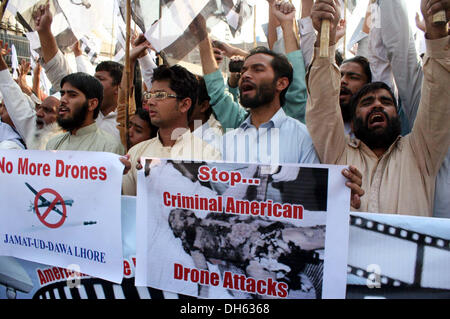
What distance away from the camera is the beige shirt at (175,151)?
2.12m

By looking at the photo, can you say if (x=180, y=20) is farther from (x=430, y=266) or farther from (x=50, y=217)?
(x=430, y=266)

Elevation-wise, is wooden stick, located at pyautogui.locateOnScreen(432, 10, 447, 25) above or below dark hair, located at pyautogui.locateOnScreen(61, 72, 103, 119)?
above

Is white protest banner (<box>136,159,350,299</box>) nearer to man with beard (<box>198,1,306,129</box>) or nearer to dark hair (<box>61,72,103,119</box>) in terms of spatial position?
man with beard (<box>198,1,306,129</box>)

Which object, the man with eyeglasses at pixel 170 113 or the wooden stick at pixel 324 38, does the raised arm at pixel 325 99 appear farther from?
the man with eyeglasses at pixel 170 113

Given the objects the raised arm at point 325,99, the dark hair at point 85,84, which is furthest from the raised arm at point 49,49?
the raised arm at point 325,99

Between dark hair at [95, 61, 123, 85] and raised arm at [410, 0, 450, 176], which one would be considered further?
dark hair at [95, 61, 123, 85]

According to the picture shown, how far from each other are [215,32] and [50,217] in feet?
5.00

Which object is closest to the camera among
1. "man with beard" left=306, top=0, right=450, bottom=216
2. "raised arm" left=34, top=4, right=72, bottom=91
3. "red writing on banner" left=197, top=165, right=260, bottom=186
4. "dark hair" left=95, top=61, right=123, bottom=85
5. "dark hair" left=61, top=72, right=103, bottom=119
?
"man with beard" left=306, top=0, right=450, bottom=216

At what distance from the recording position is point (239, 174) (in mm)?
1631

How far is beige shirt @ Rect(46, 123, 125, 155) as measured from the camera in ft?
8.52

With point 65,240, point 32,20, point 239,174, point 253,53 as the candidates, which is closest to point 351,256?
point 239,174

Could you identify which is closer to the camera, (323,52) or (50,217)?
(323,52)

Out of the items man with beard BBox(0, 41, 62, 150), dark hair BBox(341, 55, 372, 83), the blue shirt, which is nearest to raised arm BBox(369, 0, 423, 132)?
dark hair BBox(341, 55, 372, 83)

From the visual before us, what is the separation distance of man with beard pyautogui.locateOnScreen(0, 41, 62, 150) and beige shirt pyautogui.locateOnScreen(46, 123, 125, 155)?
0.41 meters
